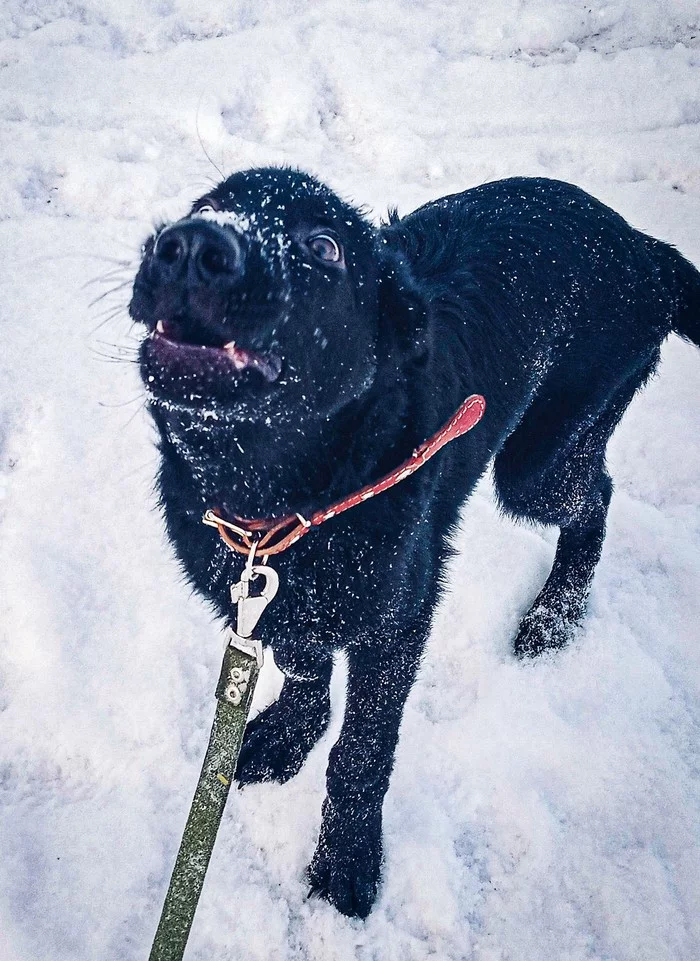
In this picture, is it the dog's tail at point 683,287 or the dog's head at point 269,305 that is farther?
the dog's tail at point 683,287

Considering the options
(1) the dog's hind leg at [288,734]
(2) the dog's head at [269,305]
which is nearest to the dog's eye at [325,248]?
(2) the dog's head at [269,305]

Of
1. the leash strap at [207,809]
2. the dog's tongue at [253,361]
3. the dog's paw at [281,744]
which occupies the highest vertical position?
the dog's tongue at [253,361]

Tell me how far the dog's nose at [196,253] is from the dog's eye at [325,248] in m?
0.29

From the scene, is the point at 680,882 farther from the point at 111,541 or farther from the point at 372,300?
the point at 111,541

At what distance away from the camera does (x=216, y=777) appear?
137cm

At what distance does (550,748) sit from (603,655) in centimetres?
47

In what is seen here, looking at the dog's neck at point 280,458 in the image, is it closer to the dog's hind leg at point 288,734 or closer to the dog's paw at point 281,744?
the dog's hind leg at point 288,734

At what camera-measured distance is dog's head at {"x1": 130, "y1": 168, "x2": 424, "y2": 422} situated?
1.16m

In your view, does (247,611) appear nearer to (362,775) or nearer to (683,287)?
(362,775)

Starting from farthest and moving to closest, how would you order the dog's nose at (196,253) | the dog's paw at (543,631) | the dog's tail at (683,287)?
the dog's paw at (543,631), the dog's tail at (683,287), the dog's nose at (196,253)

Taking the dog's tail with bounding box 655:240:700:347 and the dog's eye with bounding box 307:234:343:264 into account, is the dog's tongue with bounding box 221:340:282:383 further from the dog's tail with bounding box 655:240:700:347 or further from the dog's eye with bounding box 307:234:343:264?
the dog's tail with bounding box 655:240:700:347

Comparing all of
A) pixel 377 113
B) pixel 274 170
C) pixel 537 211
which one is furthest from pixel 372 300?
pixel 377 113

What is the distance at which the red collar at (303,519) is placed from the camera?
57.2 inches

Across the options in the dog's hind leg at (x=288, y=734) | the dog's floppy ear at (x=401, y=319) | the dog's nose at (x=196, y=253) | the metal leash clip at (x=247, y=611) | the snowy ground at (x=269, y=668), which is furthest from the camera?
the dog's hind leg at (x=288, y=734)
